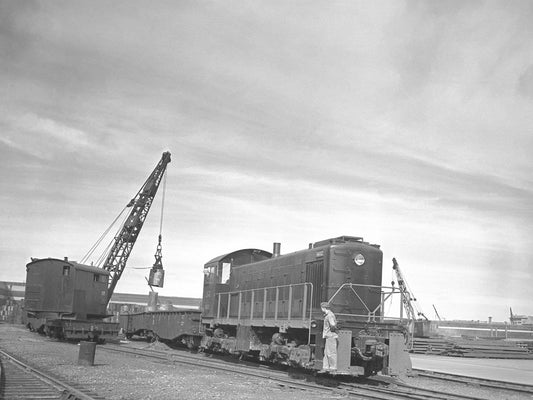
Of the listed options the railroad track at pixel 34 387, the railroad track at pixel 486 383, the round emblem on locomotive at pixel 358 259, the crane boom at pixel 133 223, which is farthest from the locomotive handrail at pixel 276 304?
the crane boom at pixel 133 223

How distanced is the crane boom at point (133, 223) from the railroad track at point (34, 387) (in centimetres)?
2661

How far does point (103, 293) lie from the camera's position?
27016 millimetres

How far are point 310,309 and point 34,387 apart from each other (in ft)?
20.7

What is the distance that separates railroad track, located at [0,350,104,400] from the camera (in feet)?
30.8

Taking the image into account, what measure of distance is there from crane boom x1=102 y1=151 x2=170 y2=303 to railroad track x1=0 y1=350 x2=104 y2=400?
26.6 m

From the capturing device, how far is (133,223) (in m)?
39.3

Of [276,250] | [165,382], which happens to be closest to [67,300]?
[276,250]

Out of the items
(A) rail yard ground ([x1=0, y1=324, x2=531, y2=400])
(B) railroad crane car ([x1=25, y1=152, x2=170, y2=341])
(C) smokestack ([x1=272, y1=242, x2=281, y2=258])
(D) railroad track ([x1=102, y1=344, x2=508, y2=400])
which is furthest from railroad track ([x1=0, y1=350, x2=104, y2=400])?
(B) railroad crane car ([x1=25, y1=152, x2=170, y2=341])

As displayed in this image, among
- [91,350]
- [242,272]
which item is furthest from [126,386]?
[242,272]

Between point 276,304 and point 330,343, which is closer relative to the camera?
point 330,343

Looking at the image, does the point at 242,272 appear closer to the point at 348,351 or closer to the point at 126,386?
the point at 348,351

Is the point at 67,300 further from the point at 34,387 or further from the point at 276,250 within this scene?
the point at 34,387

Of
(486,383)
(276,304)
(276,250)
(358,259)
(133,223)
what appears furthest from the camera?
(133,223)

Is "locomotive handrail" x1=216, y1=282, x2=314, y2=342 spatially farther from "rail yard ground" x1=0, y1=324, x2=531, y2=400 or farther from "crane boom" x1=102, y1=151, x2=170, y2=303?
"crane boom" x1=102, y1=151, x2=170, y2=303
